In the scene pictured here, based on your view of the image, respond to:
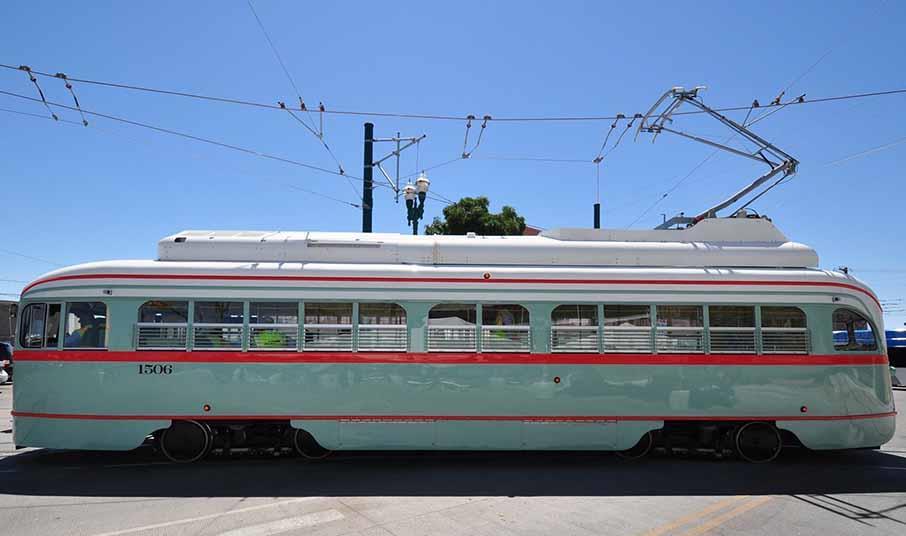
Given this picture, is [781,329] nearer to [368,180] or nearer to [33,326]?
[368,180]

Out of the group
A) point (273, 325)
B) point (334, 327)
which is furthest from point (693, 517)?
point (273, 325)

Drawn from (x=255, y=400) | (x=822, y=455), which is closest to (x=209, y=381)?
(x=255, y=400)

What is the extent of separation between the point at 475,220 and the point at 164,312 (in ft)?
61.8

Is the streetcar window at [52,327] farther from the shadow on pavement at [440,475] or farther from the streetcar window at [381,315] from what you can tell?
the streetcar window at [381,315]

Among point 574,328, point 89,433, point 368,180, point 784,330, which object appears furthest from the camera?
point 368,180

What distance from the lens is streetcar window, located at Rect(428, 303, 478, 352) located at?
8797mm

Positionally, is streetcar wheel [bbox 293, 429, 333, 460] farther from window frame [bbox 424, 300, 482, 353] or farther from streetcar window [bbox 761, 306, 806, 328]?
streetcar window [bbox 761, 306, 806, 328]

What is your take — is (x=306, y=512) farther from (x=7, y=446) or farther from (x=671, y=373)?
(x=7, y=446)

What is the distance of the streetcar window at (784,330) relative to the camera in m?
9.06

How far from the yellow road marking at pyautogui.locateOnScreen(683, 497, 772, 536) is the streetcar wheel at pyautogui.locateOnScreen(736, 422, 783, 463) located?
187cm

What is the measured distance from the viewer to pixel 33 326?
29.2ft

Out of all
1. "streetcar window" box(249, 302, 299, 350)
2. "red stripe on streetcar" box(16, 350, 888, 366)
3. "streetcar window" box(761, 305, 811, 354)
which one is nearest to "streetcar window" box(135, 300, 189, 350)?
"red stripe on streetcar" box(16, 350, 888, 366)

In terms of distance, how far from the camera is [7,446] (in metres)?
10.1

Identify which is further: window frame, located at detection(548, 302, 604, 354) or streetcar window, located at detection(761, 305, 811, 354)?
streetcar window, located at detection(761, 305, 811, 354)
